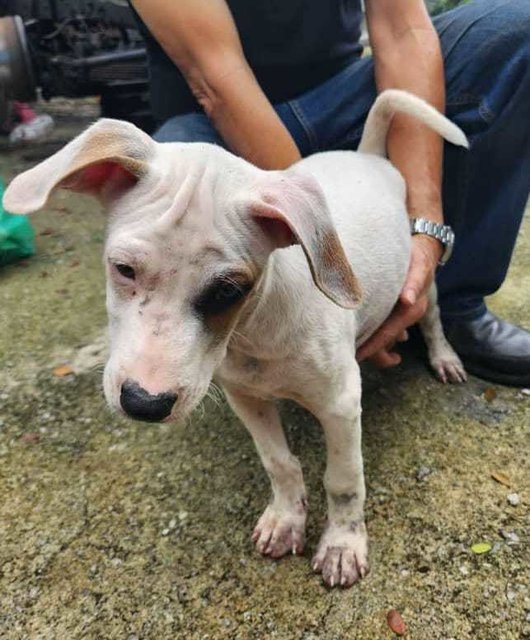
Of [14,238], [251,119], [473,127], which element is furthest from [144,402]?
[14,238]

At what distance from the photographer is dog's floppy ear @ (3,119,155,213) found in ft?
4.13

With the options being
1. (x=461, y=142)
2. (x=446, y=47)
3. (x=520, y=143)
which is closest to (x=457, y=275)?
(x=520, y=143)

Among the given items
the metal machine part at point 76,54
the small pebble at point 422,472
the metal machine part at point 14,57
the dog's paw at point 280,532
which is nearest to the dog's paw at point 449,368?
the small pebble at point 422,472

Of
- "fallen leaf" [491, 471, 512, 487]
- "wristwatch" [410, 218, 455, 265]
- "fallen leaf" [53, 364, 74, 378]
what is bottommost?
"fallen leaf" [53, 364, 74, 378]

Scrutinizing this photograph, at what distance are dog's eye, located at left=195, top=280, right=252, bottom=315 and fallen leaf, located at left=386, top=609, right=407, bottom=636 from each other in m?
0.94

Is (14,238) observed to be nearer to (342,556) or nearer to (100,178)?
(100,178)

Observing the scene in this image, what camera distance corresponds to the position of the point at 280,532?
73.2 inches

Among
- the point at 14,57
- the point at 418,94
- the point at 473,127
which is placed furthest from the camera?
the point at 14,57

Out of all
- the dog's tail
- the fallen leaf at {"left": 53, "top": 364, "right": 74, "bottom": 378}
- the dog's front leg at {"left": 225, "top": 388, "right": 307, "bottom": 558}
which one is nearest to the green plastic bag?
the fallen leaf at {"left": 53, "top": 364, "right": 74, "bottom": 378}

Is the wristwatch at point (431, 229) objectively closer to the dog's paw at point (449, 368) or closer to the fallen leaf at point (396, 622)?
the dog's paw at point (449, 368)

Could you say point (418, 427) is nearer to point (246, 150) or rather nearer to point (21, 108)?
point (246, 150)

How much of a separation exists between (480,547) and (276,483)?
0.59 meters

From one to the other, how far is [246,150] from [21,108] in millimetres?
4697

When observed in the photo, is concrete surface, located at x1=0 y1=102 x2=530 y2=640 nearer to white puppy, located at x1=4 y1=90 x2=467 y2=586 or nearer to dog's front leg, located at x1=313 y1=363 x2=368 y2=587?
dog's front leg, located at x1=313 y1=363 x2=368 y2=587
